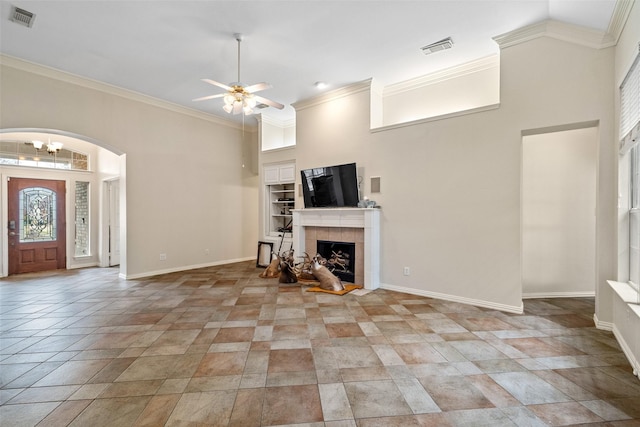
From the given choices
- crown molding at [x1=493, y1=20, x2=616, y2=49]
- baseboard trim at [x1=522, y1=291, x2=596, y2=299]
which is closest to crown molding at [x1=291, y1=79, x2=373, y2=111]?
crown molding at [x1=493, y1=20, x2=616, y2=49]

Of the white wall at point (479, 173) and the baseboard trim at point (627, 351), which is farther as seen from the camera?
the white wall at point (479, 173)

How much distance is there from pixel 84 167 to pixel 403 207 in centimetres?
761

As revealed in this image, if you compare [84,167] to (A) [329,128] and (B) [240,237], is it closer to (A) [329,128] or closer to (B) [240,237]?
(B) [240,237]

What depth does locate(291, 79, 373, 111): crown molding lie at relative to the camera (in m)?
5.11

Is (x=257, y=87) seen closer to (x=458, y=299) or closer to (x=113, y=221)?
(x=458, y=299)

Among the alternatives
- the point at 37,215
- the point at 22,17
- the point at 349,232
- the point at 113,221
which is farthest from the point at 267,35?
the point at 37,215

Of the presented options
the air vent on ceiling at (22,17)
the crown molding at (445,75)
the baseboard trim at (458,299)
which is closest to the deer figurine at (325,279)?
the baseboard trim at (458,299)

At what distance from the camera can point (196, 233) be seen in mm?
6562

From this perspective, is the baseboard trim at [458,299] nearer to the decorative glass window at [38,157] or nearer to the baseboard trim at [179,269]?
the baseboard trim at [179,269]

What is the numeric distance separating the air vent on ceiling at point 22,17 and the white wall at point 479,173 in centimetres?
438

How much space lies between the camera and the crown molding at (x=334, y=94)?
16.8 ft

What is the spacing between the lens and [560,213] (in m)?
4.50

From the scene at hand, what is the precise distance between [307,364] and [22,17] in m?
4.96

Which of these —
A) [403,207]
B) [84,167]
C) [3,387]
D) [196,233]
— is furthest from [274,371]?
[84,167]
